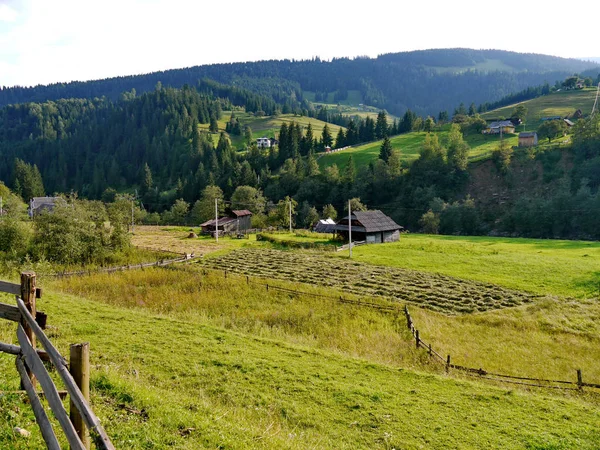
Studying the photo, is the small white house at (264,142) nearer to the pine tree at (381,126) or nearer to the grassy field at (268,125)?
the grassy field at (268,125)

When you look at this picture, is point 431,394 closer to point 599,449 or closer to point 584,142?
point 599,449

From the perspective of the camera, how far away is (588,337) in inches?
857

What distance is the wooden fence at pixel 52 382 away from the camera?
13.9 ft

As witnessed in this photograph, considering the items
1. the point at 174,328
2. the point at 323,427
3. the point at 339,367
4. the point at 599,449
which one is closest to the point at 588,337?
the point at 599,449

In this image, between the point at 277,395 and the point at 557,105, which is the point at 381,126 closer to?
the point at 557,105

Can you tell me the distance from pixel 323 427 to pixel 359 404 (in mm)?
1622

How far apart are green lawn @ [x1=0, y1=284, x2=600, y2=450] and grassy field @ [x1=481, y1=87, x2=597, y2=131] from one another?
12273 cm

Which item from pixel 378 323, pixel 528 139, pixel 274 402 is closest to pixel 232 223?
pixel 378 323

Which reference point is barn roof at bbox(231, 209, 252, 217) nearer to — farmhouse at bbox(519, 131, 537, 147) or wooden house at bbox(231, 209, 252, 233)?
wooden house at bbox(231, 209, 252, 233)

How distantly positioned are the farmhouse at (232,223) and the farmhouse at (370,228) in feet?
78.3

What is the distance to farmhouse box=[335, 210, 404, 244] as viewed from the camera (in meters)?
57.0

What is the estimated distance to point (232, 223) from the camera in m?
76.6

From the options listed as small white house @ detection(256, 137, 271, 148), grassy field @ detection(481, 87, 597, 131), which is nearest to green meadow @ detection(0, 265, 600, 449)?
grassy field @ detection(481, 87, 597, 131)

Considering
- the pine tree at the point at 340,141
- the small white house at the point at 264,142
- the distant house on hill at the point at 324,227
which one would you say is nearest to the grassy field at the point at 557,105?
the pine tree at the point at 340,141
